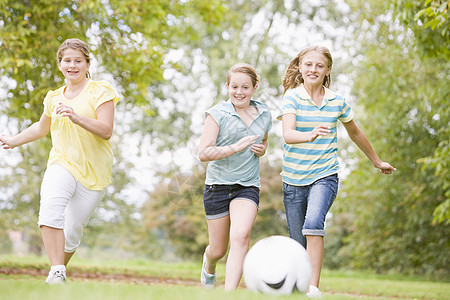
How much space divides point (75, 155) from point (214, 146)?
1.14 m

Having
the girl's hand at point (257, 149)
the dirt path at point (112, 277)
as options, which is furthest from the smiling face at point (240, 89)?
the dirt path at point (112, 277)

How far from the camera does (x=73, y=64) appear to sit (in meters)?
4.79

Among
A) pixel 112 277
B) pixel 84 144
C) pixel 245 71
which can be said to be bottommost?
pixel 112 277

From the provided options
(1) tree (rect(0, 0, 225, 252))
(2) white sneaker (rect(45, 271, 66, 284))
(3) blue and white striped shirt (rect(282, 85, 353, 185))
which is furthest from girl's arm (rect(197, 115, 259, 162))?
(1) tree (rect(0, 0, 225, 252))

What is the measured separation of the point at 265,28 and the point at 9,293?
18452 millimetres

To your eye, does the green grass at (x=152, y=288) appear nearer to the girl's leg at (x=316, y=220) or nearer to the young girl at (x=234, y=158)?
the girl's leg at (x=316, y=220)

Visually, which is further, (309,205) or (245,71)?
(245,71)

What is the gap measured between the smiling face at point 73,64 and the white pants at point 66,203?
2.60ft

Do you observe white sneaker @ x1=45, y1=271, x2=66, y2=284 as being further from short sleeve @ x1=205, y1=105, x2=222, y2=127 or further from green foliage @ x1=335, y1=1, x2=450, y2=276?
green foliage @ x1=335, y1=1, x2=450, y2=276

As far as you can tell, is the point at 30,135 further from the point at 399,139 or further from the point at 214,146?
the point at 399,139

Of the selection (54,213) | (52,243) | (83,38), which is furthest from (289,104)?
(83,38)

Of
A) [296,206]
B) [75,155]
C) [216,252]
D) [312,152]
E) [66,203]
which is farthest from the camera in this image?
[216,252]

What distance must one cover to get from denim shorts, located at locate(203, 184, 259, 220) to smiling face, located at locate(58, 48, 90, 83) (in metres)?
1.47

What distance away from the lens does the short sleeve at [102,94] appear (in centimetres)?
473
